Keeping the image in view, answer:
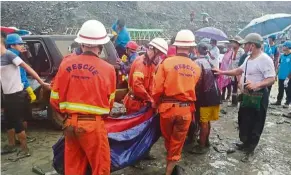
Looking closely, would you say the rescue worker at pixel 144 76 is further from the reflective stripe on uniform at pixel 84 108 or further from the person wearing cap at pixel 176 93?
the reflective stripe on uniform at pixel 84 108

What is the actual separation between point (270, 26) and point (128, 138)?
8.12 metres

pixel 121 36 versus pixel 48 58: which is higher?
pixel 121 36

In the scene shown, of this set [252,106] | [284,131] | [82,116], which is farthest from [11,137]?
[284,131]

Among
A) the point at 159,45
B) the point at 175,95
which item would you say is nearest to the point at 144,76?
the point at 159,45

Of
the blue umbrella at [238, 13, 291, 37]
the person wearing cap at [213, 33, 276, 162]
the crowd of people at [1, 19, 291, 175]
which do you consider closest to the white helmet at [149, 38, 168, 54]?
the crowd of people at [1, 19, 291, 175]

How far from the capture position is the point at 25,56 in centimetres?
602

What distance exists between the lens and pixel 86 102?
2.70 meters

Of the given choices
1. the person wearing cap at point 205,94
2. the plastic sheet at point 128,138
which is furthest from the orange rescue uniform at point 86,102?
the person wearing cap at point 205,94

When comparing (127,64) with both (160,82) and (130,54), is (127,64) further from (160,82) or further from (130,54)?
(160,82)

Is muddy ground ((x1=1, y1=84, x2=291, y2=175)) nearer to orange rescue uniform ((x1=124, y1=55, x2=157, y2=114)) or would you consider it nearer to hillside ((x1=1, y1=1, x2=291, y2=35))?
orange rescue uniform ((x1=124, y1=55, x2=157, y2=114))

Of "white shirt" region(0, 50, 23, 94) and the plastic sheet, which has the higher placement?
"white shirt" region(0, 50, 23, 94)

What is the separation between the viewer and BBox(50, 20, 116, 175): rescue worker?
8.79 ft

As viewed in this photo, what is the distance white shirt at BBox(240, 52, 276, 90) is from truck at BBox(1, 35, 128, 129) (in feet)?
8.09

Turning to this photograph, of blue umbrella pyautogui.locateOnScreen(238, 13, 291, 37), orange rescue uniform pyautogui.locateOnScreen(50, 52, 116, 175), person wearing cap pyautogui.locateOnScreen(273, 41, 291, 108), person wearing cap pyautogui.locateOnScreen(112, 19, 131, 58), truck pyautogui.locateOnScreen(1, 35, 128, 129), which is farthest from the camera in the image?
blue umbrella pyautogui.locateOnScreen(238, 13, 291, 37)
